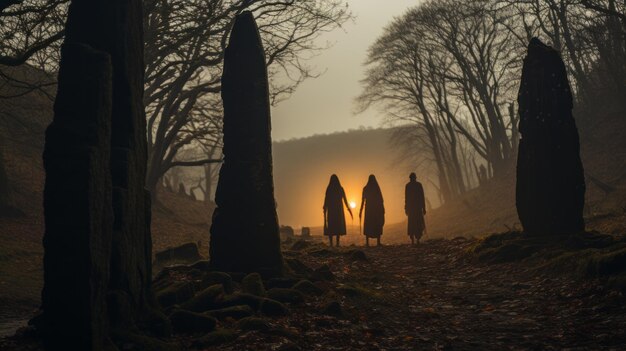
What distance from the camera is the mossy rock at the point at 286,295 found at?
8.50 m

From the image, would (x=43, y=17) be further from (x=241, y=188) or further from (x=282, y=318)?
→ (x=282, y=318)

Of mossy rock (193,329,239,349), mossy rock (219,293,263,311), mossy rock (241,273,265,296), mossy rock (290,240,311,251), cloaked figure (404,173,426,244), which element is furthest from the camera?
cloaked figure (404,173,426,244)

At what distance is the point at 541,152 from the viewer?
12328 mm

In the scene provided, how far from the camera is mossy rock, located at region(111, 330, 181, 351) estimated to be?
5883 mm

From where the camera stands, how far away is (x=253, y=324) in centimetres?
702

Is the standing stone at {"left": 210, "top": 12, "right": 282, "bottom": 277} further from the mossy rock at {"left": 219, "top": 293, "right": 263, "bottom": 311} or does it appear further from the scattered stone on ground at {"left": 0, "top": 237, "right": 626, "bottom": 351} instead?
the mossy rock at {"left": 219, "top": 293, "right": 263, "bottom": 311}

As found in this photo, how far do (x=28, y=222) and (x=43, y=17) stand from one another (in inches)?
407

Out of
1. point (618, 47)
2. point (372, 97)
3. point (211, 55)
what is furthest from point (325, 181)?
point (211, 55)

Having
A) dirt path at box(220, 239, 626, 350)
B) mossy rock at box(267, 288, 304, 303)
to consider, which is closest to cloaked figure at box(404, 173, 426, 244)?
dirt path at box(220, 239, 626, 350)

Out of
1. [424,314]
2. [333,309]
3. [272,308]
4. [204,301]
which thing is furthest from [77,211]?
[424,314]

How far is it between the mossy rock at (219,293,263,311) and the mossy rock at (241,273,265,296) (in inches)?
18.5

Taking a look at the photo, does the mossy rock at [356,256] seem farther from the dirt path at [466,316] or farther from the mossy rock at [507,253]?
the mossy rock at [507,253]

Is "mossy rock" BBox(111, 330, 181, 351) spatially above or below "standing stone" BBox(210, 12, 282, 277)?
below

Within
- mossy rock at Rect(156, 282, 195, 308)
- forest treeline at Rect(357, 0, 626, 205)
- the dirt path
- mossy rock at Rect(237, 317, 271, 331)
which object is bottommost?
the dirt path
